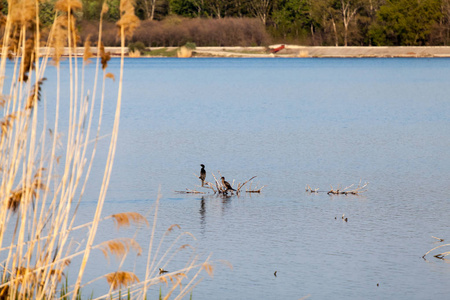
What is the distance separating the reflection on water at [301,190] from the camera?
831 centimetres

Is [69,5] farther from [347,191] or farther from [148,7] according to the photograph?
[148,7]

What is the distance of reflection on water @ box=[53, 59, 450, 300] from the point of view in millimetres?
8312

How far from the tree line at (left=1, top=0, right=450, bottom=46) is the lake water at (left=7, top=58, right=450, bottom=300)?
165 ft

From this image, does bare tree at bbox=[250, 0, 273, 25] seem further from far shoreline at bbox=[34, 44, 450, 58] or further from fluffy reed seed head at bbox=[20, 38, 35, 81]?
fluffy reed seed head at bbox=[20, 38, 35, 81]

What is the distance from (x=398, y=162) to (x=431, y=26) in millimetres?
67323

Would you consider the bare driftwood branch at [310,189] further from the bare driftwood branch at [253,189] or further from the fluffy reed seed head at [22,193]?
the fluffy reed seed head at [22,193]

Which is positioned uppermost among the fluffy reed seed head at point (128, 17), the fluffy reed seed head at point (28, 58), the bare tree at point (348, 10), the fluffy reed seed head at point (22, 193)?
the bare tree at point (348, 10)

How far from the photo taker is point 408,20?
80.8m

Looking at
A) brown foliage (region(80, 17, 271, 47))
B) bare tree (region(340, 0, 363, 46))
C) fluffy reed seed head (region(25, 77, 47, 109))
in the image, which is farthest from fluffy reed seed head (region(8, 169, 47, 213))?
bare tree (region(340, 0, 363, 46))

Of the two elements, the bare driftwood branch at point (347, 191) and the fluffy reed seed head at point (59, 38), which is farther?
the bare driftwood branch at point (347, 191)

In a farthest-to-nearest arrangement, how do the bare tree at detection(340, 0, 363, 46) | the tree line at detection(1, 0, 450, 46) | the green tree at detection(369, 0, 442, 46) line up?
1. the bare tree at detection(340, 0, 363, 46)
2. the tree line at detection(1, 0, 450, 46)
3. the green tree at detection(369, 0, 442, 46)

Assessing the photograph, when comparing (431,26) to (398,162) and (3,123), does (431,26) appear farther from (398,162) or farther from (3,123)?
(3,123)

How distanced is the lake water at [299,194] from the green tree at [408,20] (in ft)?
167

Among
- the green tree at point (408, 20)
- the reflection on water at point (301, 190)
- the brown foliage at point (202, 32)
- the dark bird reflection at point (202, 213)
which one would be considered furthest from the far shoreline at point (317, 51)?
the dark bird reflection at point (202, 213)
